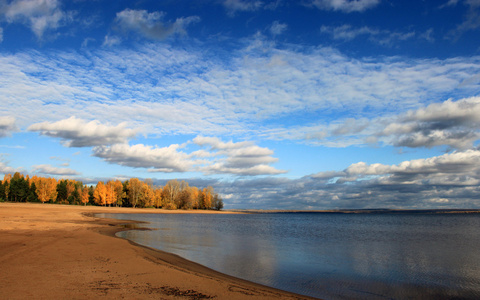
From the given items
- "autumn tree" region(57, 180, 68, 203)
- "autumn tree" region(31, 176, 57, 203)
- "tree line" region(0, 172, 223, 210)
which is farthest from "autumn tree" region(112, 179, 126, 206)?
"autumn tree" region(31, 176, 57, 203)

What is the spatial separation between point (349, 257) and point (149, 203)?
4964 inches

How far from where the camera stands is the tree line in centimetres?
11531

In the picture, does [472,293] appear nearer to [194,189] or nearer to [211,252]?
[211,252]

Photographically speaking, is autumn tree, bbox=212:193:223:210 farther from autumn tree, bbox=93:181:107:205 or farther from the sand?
the sand

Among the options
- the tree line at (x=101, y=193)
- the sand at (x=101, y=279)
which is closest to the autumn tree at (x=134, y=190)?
the tree line at (x=101, y=193)

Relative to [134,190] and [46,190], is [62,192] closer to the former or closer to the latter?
[46,190]

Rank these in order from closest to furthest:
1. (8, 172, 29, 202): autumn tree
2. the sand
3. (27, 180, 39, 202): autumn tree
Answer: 1. the sand
2. (8, 172, 29, 202): autumn tree
3. (27, 180, 39, 202): autumn tree

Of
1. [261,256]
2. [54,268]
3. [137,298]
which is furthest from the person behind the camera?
[261,256]

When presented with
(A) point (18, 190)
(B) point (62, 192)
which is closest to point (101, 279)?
(A) point (18, 190)

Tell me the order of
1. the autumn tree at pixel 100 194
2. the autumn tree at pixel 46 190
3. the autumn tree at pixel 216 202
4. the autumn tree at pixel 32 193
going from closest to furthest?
the autumn tree at pixel 32 193 < the autumn tree at pixel 46 190 < the autumn tree at pixel 100 194 < the autumn tree at pixel 216 202

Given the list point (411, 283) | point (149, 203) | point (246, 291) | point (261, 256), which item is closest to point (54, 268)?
point (246, 291)

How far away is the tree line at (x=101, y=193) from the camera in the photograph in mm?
115312

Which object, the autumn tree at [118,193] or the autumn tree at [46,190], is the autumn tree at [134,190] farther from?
the autumn tree at [46,190]

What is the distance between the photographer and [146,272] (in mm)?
13000
